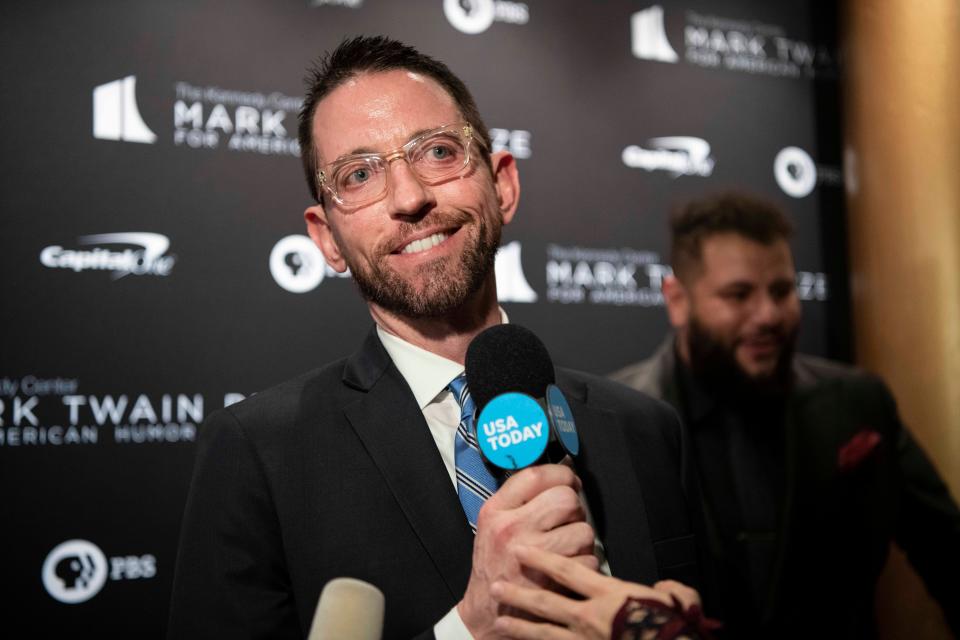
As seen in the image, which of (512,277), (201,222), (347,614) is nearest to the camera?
(347,614)

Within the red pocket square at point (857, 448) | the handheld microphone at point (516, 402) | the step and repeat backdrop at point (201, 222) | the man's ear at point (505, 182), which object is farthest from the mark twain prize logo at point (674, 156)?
the handheld microphone at point (516, 402)

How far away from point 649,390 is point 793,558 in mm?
795

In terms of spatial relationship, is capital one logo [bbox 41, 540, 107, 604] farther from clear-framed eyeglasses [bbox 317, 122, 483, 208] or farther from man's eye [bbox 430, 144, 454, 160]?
man's eye [bbox 430, 144, 454, 160]

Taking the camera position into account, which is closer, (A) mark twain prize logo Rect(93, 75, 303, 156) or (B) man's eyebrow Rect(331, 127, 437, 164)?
(B) man's eyebrow Rect(331, 127, 437, 164)

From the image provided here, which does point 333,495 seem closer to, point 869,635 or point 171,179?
point 171,179

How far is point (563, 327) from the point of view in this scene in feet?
10.3

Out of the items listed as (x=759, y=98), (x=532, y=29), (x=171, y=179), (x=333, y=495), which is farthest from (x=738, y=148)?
(x=333, y=495)

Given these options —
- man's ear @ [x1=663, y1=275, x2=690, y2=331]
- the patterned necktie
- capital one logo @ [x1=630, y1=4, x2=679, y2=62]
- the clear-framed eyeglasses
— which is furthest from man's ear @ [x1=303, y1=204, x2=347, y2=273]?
capital one logo @ [x1=630, y1=4, x2=679, y2=62]

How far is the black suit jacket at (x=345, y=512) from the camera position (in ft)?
4.56

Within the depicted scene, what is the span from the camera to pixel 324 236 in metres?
1.74

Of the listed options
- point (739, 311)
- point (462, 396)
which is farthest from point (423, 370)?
point (739, 311)

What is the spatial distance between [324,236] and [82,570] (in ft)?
4.49

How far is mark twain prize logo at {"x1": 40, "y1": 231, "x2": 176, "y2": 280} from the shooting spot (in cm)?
251

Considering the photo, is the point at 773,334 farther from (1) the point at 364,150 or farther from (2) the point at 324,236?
(1) the point at 364,150
